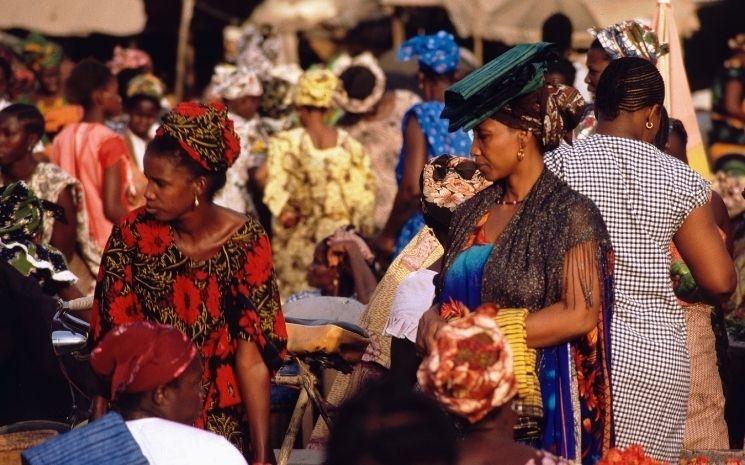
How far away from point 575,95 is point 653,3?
11084 millimetres

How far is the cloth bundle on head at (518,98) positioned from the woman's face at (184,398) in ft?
3.88

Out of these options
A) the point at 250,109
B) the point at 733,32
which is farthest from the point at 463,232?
the point at 733,32

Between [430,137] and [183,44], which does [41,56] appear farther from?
[430,137]

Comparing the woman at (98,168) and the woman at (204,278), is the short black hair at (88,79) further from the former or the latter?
the woman at (204,278)

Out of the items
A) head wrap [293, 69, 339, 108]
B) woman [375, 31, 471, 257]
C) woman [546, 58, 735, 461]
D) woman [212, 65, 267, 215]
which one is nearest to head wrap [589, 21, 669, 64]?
woman [546, 58, 735, 461]

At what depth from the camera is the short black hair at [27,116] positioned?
9.12 meters

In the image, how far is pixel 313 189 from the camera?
11609mm

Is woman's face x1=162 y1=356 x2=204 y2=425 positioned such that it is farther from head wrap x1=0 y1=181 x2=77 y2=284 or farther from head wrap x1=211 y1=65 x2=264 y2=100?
head wrap x1=211 y1=65 x2=264 y2=100

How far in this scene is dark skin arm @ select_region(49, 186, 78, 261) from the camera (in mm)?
9148

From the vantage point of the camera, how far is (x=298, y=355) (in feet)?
20.0

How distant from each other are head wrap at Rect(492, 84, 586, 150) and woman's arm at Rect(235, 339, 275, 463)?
4.07ft

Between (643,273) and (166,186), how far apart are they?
164cm

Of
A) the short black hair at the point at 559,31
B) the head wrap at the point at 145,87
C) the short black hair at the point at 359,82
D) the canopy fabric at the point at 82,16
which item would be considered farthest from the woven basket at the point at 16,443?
the canopy fabric at the point at 82,16

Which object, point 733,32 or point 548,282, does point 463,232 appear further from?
point 733,32
